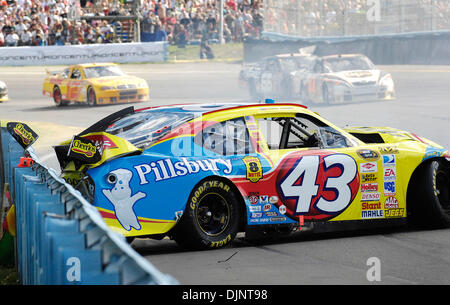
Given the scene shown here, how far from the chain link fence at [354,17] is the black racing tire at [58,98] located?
304 inches

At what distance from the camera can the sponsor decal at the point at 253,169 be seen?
7.62m

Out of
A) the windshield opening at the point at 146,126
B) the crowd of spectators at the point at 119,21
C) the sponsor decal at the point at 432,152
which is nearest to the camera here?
the windshield opening at the point at 146,126

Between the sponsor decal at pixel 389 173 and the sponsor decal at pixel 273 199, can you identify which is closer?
the sponsor decal at pixel 273 199

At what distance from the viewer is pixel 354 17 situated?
995 inches

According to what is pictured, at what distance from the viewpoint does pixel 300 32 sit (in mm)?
27141

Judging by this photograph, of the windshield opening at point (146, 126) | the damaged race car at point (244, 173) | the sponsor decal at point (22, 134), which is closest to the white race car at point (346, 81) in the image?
the damaged race car at point (244, 173)

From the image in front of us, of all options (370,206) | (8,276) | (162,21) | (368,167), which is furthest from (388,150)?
(162,21)

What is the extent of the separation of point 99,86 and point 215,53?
40.7 feet

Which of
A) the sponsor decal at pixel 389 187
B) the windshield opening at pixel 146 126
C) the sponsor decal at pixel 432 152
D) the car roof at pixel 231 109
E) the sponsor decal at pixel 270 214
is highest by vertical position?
the car roof at pixel 231 109

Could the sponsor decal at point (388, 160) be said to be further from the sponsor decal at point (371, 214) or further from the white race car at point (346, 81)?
the white race car at point (346, 81)

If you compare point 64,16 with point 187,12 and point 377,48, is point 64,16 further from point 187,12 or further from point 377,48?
point 377,48

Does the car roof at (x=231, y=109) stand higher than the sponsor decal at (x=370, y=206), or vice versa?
the car roof at (x=231, y=109)

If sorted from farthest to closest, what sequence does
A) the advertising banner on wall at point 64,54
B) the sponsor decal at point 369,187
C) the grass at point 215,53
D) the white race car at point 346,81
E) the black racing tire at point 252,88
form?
the grass at point 215,53, the advertising banner on wall at point 64,54, the black racing tire at point 252,88, the white race car at point 346,81, the sponsor decal at point 369,187

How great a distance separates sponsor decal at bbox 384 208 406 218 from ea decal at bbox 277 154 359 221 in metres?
0.45
